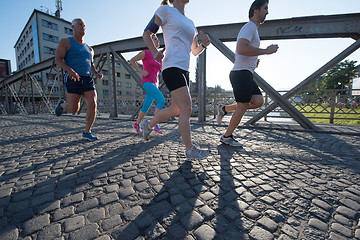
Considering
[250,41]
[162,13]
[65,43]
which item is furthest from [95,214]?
[65,43]

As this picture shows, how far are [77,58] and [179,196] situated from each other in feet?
9.82

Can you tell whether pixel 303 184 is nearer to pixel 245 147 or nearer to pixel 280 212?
pixel 280 212

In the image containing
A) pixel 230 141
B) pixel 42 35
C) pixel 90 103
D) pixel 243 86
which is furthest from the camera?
pixel 42 35

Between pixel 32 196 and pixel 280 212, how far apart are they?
175 centimetres

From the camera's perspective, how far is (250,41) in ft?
7.96

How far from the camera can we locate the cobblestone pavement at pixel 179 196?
96 centimetres

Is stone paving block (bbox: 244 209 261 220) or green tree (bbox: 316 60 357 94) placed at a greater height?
green tree (bbox: 316 60 357 94)

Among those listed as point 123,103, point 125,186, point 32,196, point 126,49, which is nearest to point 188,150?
point 125,186

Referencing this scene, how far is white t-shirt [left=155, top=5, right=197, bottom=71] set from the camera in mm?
1929

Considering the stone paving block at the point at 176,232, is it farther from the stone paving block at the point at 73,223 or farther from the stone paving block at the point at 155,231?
the stone paving block at the point at 73,223

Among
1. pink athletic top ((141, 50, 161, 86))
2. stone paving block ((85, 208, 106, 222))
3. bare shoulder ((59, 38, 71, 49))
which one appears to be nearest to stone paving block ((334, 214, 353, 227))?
stone paving block ((85, 208, 106, 222))

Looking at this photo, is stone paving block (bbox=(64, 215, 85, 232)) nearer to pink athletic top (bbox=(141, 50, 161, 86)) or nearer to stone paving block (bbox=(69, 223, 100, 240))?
stone paving block (bbox=(69, 223, 100, 240))

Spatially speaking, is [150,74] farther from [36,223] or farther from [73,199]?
[36,223]

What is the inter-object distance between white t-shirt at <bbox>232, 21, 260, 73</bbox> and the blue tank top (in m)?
2.60
